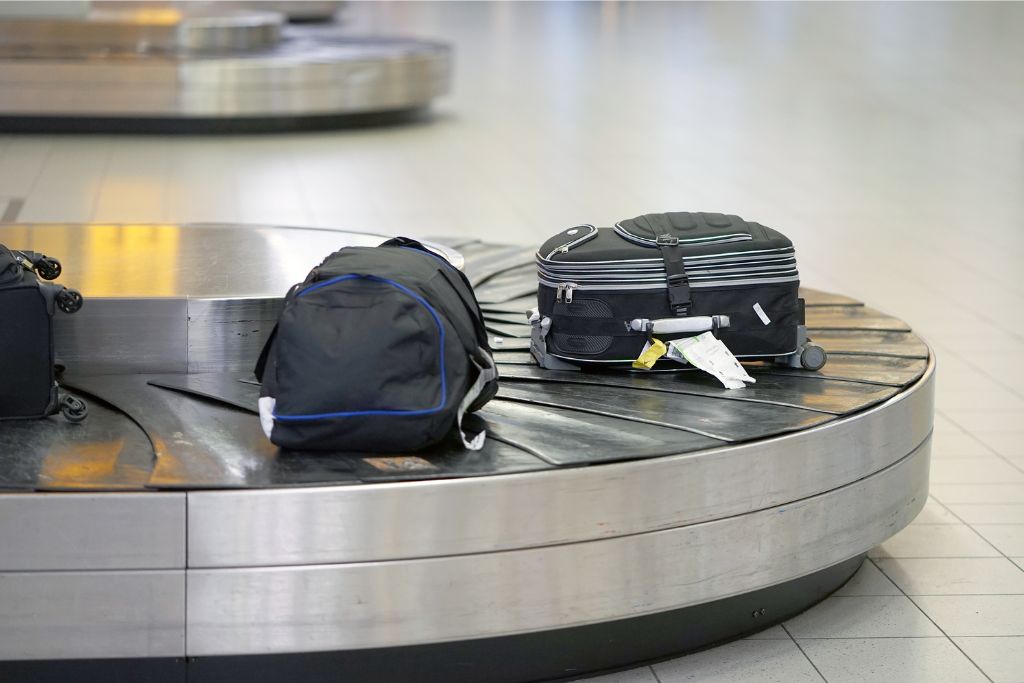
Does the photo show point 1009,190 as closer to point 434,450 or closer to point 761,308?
point 761,308

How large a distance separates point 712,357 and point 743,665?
2.30 feet

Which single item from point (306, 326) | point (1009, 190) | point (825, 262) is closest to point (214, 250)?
point (306, 326)

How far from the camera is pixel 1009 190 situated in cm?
887

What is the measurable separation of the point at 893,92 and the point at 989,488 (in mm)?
9861

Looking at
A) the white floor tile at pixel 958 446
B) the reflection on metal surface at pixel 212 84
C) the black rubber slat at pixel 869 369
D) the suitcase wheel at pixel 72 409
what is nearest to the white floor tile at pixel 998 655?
the black rubber slat at pixel 869 369

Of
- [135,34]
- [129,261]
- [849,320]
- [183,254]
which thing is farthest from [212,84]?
[849,320]

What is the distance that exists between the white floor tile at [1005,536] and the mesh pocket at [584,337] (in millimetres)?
1262

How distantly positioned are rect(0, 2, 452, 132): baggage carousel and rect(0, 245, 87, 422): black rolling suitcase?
6902mm

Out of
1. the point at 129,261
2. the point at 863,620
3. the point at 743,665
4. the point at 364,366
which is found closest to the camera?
the point at 364,366

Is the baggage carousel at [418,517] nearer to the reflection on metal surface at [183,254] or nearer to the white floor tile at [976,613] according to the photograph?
the reflection on metal surface at [183,254]

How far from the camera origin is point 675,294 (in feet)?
10.0

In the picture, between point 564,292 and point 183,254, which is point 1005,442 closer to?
point 564,292

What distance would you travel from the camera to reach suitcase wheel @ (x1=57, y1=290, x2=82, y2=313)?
8.98 ft

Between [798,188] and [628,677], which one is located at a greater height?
[798,188]
